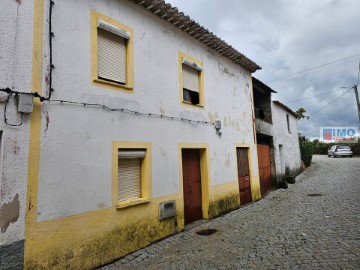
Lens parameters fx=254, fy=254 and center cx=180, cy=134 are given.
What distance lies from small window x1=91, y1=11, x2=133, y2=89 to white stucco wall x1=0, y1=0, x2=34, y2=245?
126 centimetres

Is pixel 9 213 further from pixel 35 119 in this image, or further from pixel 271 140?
pixel 271 140

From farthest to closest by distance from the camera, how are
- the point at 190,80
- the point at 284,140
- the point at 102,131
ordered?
the point at 284,140, the point at 190,80, the point at 102,131

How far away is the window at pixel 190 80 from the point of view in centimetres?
775

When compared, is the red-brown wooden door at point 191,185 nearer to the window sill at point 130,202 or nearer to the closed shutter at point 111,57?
the window sill at point 130,202

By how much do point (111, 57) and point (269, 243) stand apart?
546 cm

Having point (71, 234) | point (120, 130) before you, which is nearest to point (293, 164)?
point (120, 130)

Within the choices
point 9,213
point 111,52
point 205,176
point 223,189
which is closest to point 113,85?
point 111,52

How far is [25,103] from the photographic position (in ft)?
13.5

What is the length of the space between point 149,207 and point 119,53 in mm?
3737

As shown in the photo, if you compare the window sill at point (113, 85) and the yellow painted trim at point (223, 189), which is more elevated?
the window sill at point (113, 85)

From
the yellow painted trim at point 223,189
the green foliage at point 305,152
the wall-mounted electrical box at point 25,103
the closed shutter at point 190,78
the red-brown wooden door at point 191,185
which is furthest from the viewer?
the green foliage at point 305,152

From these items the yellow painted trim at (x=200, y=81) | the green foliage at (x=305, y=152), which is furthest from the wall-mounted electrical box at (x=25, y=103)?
the green foliage at (x=305, y=152)

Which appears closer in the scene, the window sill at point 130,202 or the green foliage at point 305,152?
the window sill at point 130,202

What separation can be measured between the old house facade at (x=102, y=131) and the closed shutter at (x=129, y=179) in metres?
0.02
